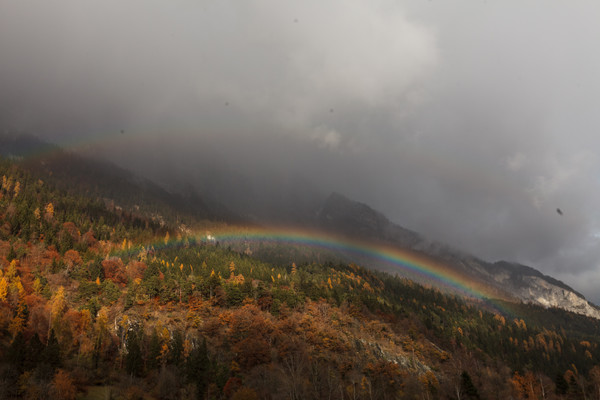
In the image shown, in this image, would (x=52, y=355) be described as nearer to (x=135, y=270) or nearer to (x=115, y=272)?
(x=115, y=272)

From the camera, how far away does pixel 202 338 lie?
86500 millimetres

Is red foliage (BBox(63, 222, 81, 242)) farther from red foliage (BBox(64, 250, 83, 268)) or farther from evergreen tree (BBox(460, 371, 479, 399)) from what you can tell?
evergreen tree (BBox(460, 371, 479, 399))

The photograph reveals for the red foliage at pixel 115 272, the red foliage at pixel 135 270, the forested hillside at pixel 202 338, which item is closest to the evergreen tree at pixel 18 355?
the forested hillside at pixel 202 338

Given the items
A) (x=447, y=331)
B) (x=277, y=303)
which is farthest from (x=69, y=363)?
(x=447, y=331)

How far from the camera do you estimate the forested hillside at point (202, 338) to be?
60.4m

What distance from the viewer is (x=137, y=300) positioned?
9781cm

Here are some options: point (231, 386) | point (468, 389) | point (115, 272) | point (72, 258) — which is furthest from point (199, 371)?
point (72, 258)

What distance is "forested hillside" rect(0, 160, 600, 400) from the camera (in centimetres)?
6038

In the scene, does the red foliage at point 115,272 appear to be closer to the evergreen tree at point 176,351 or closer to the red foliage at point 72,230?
the red foliage at point 72,230

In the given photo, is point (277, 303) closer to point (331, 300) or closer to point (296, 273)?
point (331, 300)

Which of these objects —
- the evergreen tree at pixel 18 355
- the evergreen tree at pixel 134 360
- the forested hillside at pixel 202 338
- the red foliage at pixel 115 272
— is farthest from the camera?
the red foliage at pixel 115 272

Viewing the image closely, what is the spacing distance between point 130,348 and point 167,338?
10664 millimetres

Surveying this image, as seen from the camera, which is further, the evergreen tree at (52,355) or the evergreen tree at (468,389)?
the evergreen tree at (468,389)

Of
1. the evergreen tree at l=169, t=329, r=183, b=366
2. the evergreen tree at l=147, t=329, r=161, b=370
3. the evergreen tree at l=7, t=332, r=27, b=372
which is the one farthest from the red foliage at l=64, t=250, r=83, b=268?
the evergreen tree at l=169, t=329, r=183, b=366
